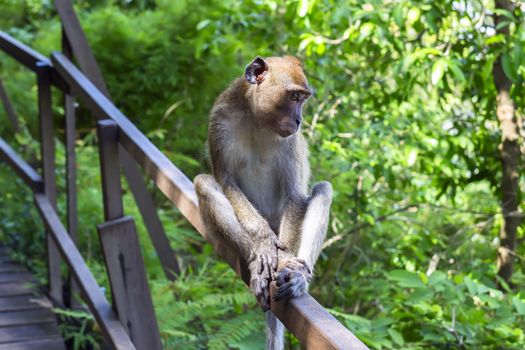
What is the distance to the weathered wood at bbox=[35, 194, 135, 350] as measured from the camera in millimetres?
3284

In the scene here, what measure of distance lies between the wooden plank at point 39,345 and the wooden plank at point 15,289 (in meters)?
0.61

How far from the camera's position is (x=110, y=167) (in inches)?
135

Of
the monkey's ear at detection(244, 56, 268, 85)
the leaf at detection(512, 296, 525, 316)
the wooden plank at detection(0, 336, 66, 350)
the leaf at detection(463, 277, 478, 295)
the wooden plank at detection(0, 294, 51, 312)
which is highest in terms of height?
the monkey's ear at detection(244, 56, 268, 85)

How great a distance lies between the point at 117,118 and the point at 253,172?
656 mm

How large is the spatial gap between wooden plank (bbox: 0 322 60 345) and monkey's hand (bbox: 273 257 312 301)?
2088 millimetres

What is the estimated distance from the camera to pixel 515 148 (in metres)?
5.23

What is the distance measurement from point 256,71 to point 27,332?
1.97 metres

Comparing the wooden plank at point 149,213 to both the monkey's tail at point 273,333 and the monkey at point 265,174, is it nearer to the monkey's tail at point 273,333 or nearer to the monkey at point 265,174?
the monkey at point 265,174

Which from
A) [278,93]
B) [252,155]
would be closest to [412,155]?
[252,155]

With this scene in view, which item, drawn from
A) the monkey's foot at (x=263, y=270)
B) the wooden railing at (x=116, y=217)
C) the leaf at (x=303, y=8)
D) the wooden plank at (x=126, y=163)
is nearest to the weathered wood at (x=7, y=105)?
the wooden railing at (x=116, y=217)

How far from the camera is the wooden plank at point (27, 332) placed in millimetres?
4129

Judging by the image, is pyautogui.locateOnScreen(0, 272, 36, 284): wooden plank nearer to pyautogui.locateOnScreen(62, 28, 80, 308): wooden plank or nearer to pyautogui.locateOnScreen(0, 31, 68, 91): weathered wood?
→ pyautogui.locateOnScreen(62, 28, 80, 308): wooden plank

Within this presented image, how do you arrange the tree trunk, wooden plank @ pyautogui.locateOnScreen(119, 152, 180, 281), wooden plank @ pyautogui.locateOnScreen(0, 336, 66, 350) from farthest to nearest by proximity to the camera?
1. the tree trunk
2. wooden plank @ pyautogui.locateOnScreen(119, 152, 180, 281)
3. wooden plank @ pyautogui.locateOnScreen(0, 336, 66, 350)

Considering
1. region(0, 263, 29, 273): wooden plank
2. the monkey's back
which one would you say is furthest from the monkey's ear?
region(0, 263, 29, 273): wooden plank
